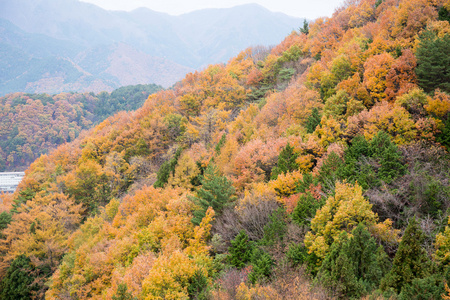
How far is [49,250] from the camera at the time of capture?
3981 centimetres

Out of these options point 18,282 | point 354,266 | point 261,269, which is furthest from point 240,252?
point 18,282

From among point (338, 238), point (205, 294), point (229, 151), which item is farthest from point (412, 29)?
point (205, 294)

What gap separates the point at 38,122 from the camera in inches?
5773

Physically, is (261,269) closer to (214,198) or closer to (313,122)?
(214,198)

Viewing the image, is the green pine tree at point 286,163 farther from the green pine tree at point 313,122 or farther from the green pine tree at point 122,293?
the green pine tree at point 122,293

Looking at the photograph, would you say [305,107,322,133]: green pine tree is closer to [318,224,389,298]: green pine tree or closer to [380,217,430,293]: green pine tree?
[318,224,389,298]: green pine tree

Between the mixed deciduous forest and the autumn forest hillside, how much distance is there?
9863 cm

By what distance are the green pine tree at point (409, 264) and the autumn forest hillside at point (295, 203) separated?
66mm

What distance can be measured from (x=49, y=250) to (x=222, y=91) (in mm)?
43408

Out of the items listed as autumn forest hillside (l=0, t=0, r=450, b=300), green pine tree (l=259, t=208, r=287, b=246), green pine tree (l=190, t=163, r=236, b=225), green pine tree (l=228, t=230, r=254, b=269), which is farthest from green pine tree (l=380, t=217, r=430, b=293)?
green pine tree (l=190, t=163, r=236, b=225)

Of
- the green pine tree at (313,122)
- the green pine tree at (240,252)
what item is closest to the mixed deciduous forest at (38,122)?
the green pine tree at (313,122)

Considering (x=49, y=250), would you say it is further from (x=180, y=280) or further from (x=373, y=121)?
(x=373, y=121)

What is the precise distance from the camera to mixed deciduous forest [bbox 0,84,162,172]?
452 feet

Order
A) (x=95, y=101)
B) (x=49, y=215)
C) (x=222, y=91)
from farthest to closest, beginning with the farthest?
1. (x=95, y=101)
2. (x=222, y=91)
3. (x=49, y=215)
